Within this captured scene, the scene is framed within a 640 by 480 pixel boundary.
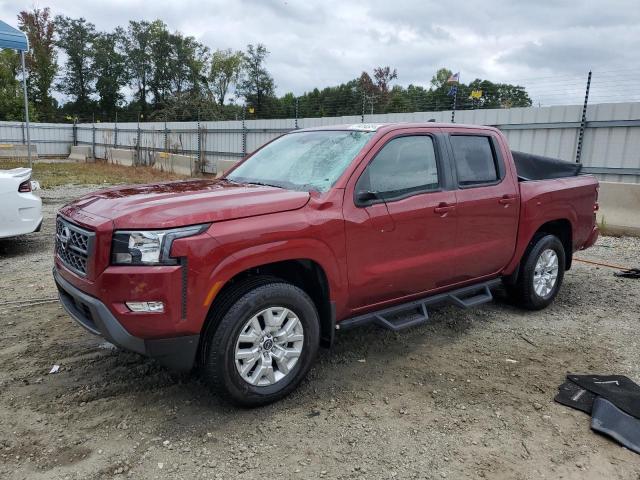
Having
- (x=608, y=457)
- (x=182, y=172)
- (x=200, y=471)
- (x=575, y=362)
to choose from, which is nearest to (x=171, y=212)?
(x=200, y=471)

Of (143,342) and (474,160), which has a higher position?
(474,160)

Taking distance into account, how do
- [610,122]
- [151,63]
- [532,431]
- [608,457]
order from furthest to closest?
1. [151,63]
2. [610,122]
3. [532,431]
4. [608,457]

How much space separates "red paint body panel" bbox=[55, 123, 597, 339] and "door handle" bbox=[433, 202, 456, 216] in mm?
17

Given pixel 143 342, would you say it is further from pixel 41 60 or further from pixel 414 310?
pixel 41 60

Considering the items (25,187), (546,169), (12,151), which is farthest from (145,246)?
(12,151)

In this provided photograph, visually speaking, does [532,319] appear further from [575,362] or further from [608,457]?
[608,457]

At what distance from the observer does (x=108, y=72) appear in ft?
223

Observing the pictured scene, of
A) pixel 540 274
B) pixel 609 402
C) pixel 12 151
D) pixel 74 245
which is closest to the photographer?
pixel 74 245

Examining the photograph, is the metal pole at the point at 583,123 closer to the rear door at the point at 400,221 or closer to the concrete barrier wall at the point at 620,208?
the concrete barrier wall at the point at 620,208

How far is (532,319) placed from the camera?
204 inches

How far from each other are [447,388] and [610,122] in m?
8.45

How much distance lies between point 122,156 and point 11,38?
14688mm

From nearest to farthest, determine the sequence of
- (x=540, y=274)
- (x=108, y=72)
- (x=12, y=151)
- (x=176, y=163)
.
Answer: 1. (x=540, y=274)
2. (x=176, y=163)
3. (x=12, y=151)
4. (x=108, y=72)

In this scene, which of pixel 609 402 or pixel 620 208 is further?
pixel 620 208
